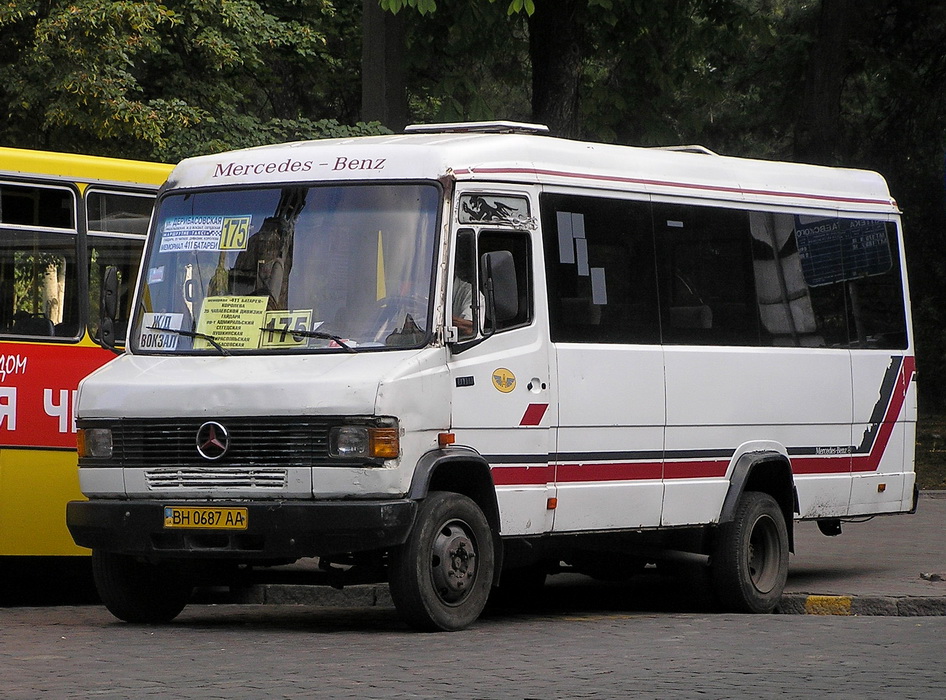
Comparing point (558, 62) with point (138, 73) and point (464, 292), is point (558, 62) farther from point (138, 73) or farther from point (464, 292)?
point (464, 292)

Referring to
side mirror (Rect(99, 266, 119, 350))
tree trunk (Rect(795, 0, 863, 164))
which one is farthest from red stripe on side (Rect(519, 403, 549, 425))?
tree trunk (Rect(795, 0, 863, 164))

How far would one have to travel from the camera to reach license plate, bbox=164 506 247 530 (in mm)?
9773

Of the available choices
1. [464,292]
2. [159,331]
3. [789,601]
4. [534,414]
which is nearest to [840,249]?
[789,601]

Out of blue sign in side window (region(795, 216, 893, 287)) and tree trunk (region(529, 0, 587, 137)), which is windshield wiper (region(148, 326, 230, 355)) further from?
tree trunk (region(529, 0, 587, 137))

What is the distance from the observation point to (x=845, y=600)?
11500mm

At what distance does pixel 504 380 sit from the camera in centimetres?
1028

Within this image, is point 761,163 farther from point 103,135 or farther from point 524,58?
point 524,58

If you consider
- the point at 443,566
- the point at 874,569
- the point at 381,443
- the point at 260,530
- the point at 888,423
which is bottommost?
the point at 874,569

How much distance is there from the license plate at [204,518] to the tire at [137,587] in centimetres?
82

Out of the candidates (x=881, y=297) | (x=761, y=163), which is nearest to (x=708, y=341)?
(x=761, y=163)

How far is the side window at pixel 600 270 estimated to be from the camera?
423 inches

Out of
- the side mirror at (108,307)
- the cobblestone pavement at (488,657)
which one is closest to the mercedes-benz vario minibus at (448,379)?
the side mirror at (108,307)

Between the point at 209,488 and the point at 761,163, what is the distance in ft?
15.8

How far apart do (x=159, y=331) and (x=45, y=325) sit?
185 cm
